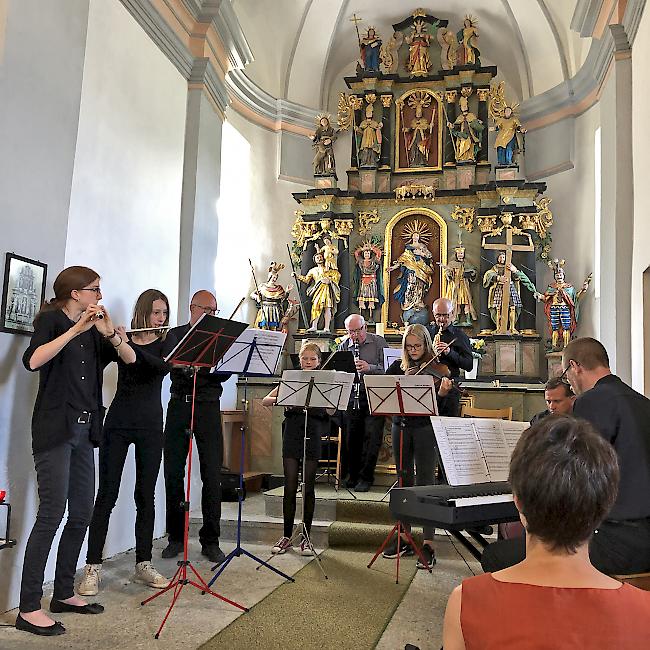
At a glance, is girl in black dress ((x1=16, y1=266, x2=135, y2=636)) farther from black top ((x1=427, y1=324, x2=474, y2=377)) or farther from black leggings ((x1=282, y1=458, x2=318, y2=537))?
black top ((x1=427, y1=324, x2=474, y2=377))

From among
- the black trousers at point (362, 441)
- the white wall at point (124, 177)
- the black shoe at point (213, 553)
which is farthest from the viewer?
the black trousers at point (362, 441)

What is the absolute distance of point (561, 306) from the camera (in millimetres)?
9969

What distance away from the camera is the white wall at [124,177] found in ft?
17.1

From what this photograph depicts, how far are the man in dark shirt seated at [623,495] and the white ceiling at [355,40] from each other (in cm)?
892

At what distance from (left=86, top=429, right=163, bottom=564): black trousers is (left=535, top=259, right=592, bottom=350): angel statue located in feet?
22.9

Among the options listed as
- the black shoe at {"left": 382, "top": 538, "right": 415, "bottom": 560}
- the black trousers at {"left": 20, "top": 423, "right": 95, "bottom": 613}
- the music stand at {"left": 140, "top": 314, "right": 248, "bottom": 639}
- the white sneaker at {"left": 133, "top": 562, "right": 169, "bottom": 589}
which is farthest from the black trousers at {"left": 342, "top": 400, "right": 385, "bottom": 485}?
the black trousers at {"left": 20, "top": 423, "right": 95, "bottom": 613}

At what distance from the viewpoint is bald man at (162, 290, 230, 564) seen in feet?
16.4

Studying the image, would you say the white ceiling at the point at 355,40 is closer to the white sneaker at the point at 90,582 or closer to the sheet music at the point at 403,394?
the sheet music at the point at 403,394

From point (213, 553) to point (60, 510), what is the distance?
158cm

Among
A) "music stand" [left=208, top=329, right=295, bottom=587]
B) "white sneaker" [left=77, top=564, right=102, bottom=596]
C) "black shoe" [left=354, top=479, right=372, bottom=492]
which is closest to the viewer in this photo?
"white sneaker" [left=77, top=564, right=102, bottom=596]

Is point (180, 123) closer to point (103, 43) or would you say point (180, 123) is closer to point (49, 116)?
point (103, 43)

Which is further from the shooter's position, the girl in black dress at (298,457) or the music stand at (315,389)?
the girl in black dress at (298,457)

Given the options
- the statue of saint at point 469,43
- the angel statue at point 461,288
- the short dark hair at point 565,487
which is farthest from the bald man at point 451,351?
the statue of saint at point 469,43

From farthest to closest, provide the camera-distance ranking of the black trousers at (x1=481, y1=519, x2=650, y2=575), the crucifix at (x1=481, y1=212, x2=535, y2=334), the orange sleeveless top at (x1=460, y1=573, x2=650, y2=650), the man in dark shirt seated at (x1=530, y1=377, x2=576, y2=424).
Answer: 1. the crucifix at (x1=481, y1=212, x2=535, y2=334)
2. the man in dark shirt seated at (x1=530, y1=377, x2=576, y2=424)
3. the black trousers at (x1=481, y1=519, x2=650, y2=575)
4. the orange sleeveless top at (x1=460, y1=573, x2=650, y2=650)
